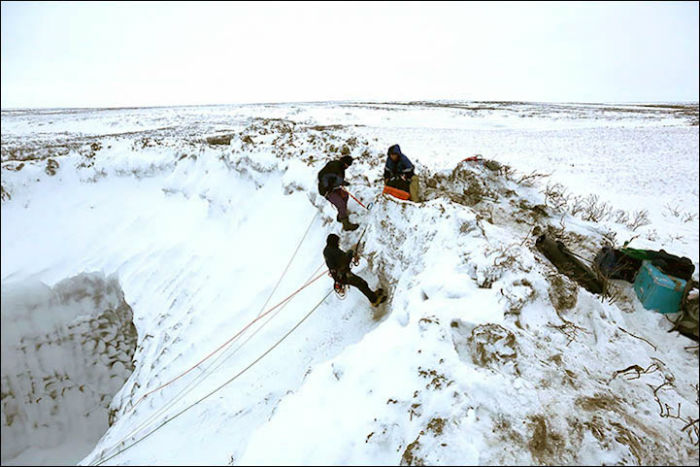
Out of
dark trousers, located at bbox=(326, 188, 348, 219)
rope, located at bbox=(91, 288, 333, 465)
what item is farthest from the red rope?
dark trousers, located at bbox=(326, 188, 348, 219)

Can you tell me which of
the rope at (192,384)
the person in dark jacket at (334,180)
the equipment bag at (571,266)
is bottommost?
the rope at (192,384)

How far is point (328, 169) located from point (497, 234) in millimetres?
3391

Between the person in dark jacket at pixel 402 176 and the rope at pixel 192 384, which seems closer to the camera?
the rope at pixel 192 384

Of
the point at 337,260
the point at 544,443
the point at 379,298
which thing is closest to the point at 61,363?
the point at 337,260

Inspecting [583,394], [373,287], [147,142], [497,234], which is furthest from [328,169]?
[147,142]

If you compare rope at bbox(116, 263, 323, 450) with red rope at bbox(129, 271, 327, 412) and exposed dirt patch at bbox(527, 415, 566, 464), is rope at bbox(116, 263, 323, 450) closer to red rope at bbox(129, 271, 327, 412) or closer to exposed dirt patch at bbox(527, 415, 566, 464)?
red rope at bbox(129, 271, 327, 412)

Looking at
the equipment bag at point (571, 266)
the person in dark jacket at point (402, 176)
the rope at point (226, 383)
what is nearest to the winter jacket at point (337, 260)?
the rope at point (226, 383)

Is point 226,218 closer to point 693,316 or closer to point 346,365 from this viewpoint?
point 346,365

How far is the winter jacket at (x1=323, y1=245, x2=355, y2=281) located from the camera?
525 centimetres

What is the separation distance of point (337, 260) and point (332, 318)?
154 centimetres

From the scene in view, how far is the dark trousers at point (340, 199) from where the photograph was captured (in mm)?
6797

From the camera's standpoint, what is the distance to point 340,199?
6.89m

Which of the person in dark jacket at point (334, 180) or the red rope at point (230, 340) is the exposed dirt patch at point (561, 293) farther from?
the red rope at point (230, 340)

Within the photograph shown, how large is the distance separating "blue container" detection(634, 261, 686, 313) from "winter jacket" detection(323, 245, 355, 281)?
14.0 feet
